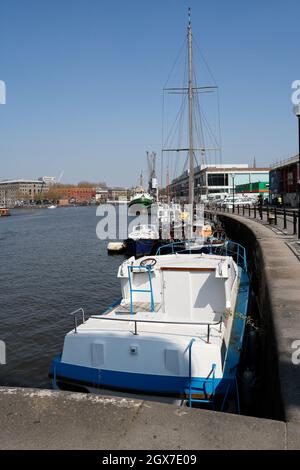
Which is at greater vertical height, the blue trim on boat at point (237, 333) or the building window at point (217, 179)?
the building window at point (217, 179)

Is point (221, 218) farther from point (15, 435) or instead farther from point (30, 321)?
point (15, 435)

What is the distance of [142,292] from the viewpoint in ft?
30.1

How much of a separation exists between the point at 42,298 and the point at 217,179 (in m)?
93.7

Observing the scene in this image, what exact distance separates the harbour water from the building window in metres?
75.6

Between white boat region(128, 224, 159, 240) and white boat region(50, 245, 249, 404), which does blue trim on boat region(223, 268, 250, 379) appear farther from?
white boat region(128, 224, 159, 240)

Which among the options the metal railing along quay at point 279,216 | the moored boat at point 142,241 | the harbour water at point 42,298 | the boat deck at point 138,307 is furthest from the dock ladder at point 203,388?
the moored boat at point 142,241

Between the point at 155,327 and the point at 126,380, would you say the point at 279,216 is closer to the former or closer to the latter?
the point at 155,327

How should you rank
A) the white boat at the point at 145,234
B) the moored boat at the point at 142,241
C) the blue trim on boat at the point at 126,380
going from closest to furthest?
the blue trim on boat at the point at 126,380 < the moored boat at the point at 142,241 < the white boat at the point at 145,234

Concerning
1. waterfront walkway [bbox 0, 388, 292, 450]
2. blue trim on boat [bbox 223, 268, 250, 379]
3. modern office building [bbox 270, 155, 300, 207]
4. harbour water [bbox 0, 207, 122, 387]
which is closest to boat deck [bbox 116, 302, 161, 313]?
blue trim on boat [bbox 223, 268, 250, 379]

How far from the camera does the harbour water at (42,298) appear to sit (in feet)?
37.6

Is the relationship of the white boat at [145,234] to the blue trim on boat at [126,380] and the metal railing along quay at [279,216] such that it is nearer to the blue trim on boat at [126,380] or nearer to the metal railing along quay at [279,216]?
the metal railing along quay at [279,216]

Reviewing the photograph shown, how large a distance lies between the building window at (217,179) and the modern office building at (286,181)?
47947 millimetres
